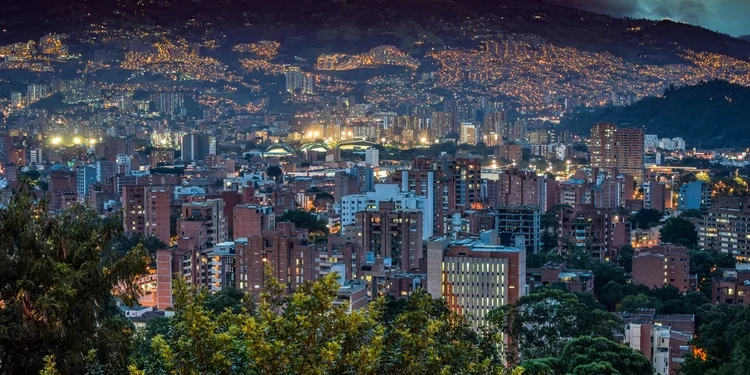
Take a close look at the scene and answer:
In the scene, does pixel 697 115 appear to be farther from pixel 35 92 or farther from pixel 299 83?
pixel 35 92

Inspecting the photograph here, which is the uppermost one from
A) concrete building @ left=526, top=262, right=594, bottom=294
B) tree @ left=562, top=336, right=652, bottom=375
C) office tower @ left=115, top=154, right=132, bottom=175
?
office tower @ left=115, top=154, right=132, bottom=175

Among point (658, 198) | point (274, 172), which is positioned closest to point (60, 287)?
point (658, 198)

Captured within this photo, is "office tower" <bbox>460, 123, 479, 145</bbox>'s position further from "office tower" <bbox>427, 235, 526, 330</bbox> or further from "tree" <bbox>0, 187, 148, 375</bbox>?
"tree" <bbox>0, 187, 148, 375</bbox>

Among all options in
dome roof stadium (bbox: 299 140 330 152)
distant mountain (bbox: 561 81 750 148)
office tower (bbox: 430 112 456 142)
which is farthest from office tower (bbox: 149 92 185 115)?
distant mountain (bbox: 561 81 750 148)

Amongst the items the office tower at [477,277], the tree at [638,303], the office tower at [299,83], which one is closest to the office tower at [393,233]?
the tree at [638,303]

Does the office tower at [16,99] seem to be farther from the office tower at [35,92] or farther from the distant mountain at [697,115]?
the distant mountain at [697,115]
